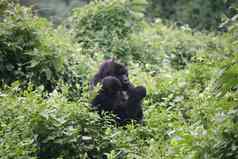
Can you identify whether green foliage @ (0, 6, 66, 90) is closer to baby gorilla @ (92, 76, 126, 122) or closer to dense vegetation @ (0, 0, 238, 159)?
dense vegetation @ (0, 0, 238, 159)

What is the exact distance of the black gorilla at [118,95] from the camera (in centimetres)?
602

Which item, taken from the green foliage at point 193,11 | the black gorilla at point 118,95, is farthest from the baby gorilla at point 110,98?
the green foliage at point 193,11

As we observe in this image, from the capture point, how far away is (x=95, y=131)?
207 inches

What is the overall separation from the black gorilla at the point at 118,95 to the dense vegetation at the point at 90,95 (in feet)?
0.61

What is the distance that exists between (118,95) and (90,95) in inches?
21.2

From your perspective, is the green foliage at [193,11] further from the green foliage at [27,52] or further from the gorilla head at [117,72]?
the gorilla head at [117,72]

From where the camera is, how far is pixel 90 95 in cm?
567

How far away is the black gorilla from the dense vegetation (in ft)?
0.61

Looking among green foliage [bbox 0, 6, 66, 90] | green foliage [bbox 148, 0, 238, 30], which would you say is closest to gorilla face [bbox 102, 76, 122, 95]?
green foliage [bbox 0, 6, 66, 90]

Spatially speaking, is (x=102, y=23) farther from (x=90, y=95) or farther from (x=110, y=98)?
(x=90, y=95)

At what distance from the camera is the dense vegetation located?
350 cm

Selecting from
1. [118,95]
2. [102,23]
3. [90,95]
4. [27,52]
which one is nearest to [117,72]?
[118,95]

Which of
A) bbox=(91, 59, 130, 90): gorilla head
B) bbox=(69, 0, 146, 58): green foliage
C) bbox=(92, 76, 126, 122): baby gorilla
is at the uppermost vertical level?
bbox=(69, 0, 146, 58): green foliage

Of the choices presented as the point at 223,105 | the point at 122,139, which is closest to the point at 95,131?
the point at 122,139
